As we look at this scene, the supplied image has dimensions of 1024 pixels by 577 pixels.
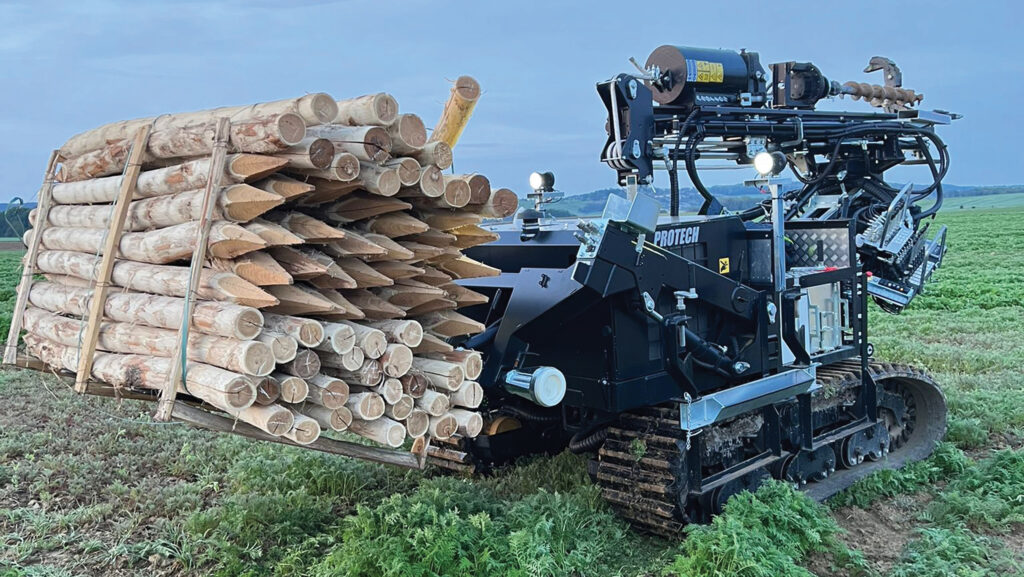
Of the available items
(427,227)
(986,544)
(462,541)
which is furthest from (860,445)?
(427,227)

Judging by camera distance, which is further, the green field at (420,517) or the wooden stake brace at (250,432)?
the green field at (420,517)

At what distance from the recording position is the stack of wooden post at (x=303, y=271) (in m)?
4.74

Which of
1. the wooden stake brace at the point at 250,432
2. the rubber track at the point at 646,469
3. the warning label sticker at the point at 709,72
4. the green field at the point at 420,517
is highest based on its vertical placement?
the warning label sticker at the point at 709,72

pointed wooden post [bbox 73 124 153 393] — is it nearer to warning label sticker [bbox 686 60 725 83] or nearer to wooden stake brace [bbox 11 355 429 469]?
wooden stake brace [bbox 11 355 429 469]

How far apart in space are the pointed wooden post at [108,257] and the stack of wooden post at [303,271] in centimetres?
6

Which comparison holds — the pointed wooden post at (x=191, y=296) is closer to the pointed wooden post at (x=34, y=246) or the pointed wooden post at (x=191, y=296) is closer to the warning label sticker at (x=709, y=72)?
the pointed wooden post at (x=34, y=246)

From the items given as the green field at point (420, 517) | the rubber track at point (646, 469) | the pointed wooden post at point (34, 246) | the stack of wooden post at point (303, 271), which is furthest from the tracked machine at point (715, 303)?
the pointed wooden post at point (34, 246)

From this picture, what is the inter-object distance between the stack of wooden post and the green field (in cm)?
99

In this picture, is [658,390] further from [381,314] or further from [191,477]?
[191,477]

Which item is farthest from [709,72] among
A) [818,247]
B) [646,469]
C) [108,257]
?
[108,257]

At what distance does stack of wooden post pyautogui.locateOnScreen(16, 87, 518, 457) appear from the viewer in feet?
15.6

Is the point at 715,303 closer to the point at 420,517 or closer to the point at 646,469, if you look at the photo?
the point at 646,469

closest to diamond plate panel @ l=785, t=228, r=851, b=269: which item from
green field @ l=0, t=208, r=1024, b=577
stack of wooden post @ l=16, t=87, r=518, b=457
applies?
green field @ l=0, t=208, r=1024, b=577

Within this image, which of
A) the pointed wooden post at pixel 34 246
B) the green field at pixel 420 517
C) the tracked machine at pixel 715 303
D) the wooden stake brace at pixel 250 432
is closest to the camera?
the wooden stake brace at pixel 250 432
